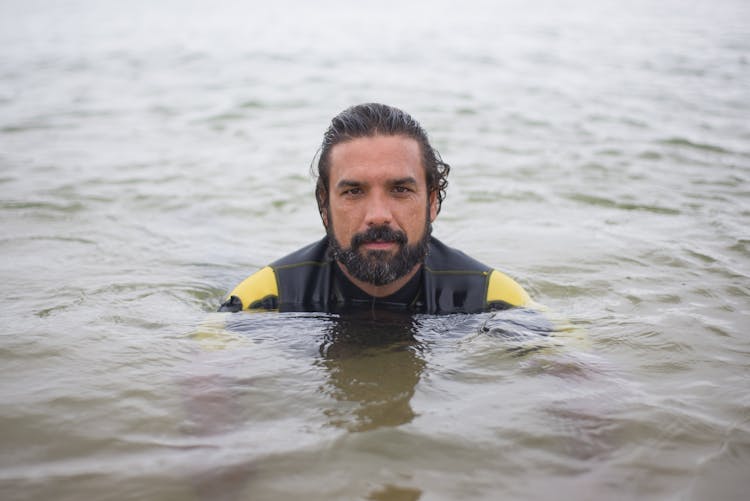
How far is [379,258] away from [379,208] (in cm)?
25

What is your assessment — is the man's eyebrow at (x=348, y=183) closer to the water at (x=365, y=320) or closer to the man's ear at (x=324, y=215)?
the man's ear at (x=324, y=215)

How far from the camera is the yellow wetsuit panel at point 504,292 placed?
3889 mm

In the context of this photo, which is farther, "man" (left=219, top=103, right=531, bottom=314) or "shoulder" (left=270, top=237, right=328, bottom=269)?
"shoulder" (left=270, top=237, right=328, bottom=269)

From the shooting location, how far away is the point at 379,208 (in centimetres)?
346

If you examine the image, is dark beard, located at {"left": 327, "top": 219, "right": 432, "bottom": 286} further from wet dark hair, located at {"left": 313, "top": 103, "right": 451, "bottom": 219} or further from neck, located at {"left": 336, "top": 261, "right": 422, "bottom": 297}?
wet dark hair, located at {"left": 313, "top": 103, "right": 451, "bottom": 219}

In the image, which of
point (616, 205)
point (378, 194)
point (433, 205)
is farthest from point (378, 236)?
point (616, 205)

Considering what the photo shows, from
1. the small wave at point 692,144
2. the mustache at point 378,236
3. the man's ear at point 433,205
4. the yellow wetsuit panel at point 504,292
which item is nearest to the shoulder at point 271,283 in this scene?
the mustache at point 378,236

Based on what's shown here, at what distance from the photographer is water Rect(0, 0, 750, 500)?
249 centimetres

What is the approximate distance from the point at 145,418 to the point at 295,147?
23.8ft

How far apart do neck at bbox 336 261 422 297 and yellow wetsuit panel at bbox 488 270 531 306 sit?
427mm

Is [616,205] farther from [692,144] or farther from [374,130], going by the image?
[374,130]

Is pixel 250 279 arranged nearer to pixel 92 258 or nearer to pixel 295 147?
pixel 92 258

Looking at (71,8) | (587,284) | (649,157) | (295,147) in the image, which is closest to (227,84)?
(295,147)

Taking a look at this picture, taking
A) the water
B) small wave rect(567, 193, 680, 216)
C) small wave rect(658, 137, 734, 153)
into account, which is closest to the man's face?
the water
